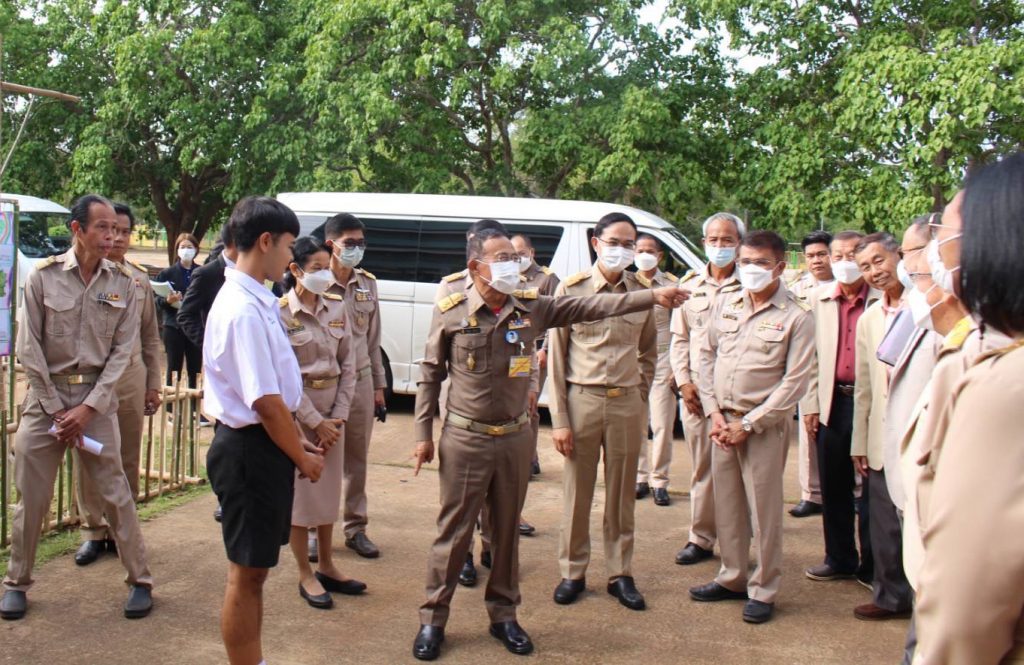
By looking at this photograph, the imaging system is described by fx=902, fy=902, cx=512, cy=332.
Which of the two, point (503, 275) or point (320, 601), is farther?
point (320, 601)

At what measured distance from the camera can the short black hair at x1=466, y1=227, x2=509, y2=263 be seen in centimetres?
382

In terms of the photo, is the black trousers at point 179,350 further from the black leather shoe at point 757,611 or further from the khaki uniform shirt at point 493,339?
Result: the black leather shoe at point 757,611

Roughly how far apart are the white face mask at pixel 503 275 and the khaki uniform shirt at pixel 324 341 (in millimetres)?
1145

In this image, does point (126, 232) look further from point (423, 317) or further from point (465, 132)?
point (465, 132)

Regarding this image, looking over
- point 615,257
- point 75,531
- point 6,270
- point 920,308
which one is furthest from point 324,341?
point 920,308

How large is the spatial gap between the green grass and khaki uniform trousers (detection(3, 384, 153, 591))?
514mm

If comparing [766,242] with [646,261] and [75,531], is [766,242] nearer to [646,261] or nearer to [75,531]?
[646,261]

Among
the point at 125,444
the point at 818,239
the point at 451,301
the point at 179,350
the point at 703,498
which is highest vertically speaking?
the point at 818,239

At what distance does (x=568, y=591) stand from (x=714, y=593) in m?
0.71

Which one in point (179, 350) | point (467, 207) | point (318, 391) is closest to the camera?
point (318, 391)

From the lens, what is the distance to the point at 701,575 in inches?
188

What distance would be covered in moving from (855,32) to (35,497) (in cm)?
1029

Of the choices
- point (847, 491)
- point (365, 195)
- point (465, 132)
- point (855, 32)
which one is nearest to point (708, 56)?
point (855, 32)

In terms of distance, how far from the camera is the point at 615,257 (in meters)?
4.39
